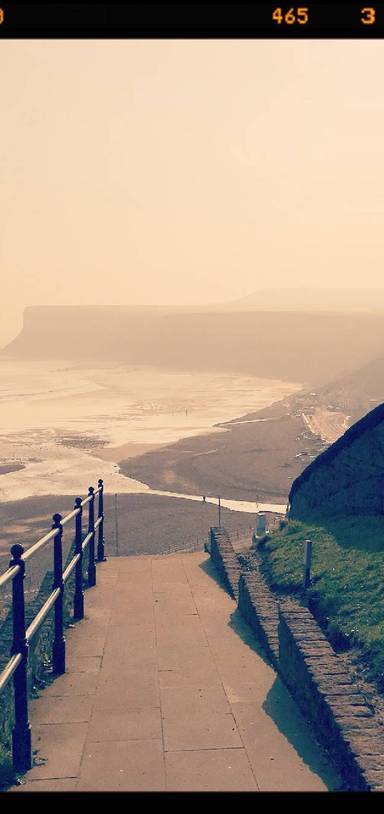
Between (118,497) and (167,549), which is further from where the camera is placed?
(118,497)

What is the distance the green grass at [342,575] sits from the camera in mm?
8133

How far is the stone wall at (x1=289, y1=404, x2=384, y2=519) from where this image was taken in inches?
570

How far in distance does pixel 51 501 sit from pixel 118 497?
4993mm

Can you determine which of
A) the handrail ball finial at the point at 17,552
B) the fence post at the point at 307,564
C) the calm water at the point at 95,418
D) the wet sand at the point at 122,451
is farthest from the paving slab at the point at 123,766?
the wet sand at the point at 122,451

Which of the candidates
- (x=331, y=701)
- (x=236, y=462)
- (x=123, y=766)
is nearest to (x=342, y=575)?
(x=331, y=701)

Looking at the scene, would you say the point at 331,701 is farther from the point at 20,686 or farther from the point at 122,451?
the point at 122,451

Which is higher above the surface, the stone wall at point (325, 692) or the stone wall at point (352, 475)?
the stone wall at point (352, 475)

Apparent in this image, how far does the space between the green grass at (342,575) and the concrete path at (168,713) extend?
3.03ft

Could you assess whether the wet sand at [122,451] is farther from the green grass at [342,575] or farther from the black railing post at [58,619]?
the black railing post at [58,619]

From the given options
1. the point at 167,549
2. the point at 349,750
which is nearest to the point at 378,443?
the point at 349,750

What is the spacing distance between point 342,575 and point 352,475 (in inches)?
205

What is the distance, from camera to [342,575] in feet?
33.9

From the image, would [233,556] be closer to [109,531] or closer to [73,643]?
[73,643]
